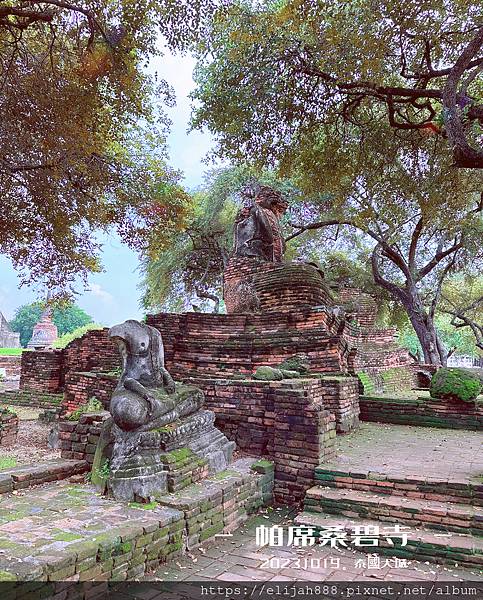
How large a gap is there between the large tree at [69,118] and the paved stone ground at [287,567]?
6.06 metres

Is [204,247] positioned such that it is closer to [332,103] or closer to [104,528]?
[332,103]

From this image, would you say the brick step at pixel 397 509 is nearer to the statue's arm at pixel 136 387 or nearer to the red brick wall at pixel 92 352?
the statue's arm at pixel 136 387

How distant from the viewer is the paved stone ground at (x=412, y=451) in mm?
4941

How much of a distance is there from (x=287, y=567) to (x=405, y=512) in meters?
1.25

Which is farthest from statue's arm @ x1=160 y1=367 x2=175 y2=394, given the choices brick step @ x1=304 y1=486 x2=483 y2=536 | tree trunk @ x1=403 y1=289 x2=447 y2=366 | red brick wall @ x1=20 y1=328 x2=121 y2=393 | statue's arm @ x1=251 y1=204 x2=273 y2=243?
tree trunk @ x1=403 y1=289 x2=447 y2=366

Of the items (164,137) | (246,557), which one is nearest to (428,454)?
(246,557)

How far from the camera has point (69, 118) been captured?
24.9ft

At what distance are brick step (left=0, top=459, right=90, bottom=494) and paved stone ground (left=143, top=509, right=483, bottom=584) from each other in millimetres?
1577

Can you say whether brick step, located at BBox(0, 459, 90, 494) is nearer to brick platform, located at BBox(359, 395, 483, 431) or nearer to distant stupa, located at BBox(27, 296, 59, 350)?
brick platform, located at BBox(359, 395, 483, 431)

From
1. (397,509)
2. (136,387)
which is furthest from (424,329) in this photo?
(136,387)

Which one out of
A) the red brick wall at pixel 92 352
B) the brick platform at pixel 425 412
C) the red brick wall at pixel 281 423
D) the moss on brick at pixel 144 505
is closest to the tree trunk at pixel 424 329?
the brick platform at pixel 425 412

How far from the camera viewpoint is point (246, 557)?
3.84 meters

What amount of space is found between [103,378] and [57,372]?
5.21 m

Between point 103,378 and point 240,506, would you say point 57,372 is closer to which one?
point 103,378
